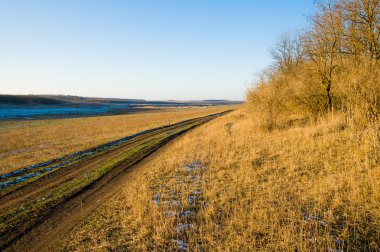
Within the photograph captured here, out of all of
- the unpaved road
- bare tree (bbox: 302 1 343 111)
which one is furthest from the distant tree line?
the unpaved road

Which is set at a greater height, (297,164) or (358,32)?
(358,32)

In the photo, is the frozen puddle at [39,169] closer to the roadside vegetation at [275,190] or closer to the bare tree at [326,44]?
the roadside vegetation at [275,190]

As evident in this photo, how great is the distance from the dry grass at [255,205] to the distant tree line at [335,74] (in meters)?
2.07

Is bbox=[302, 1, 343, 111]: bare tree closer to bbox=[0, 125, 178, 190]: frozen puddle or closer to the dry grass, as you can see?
the dry grass

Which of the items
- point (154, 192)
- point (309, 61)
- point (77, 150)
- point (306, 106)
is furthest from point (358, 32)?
point (77, 150)

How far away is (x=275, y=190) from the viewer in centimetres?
716

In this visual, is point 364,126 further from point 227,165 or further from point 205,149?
point 205,149

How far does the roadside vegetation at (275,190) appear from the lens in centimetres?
490

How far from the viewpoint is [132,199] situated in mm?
7352

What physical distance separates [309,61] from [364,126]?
960 centimetres

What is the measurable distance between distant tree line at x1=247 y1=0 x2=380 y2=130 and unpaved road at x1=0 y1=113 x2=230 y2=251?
429 inches

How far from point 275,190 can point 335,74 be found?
13.2 metres

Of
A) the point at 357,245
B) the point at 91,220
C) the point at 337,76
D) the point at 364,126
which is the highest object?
Answer: the point at 337,76

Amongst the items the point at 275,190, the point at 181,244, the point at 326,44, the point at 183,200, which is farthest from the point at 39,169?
the point at 326,44
